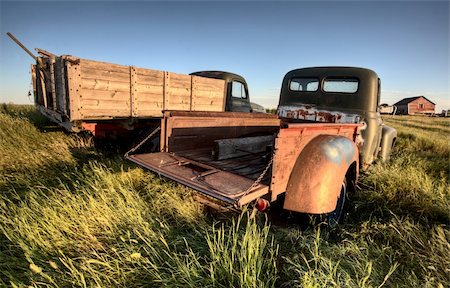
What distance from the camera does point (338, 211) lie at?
3.22 meters

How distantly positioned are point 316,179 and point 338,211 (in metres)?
1.19

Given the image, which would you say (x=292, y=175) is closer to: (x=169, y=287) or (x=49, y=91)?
(x=169, y=287)

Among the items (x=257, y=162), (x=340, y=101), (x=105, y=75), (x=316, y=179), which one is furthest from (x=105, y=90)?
(x=340, y=101)

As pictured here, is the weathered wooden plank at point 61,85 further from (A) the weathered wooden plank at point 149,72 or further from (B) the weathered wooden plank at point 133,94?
(A) the weathered wooden plank at point 149,72

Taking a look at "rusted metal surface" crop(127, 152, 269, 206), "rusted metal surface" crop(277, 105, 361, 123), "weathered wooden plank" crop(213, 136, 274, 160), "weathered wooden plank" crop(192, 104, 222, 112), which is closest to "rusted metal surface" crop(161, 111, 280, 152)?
"rusted metal surface" crop(127, 152, 269, 206)

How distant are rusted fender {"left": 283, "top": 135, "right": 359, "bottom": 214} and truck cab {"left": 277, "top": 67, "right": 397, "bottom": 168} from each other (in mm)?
1904

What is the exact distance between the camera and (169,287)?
1645mm

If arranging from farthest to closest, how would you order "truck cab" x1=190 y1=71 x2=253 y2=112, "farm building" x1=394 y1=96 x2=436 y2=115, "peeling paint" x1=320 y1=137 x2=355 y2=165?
"farm building" x1=394 y1=96 x2=436 y2=115 → "truck cab" x1=190 y1=71 x2=253 y2=112 → "peeling paint" x1=320 y1=137 x2=355 y2=165

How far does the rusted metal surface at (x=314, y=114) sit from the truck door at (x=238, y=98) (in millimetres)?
2771

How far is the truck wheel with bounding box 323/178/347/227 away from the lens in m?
3.00

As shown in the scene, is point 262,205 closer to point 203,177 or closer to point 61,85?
point 203,177

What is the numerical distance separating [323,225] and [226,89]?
5.37 metres

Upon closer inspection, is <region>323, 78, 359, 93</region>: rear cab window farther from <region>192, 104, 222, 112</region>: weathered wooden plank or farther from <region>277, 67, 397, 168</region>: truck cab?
<region>192, 104, 222, 112</region>: weathered wooden plank

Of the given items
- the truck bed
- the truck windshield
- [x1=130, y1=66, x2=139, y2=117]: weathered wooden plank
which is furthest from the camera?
the truck windshield
